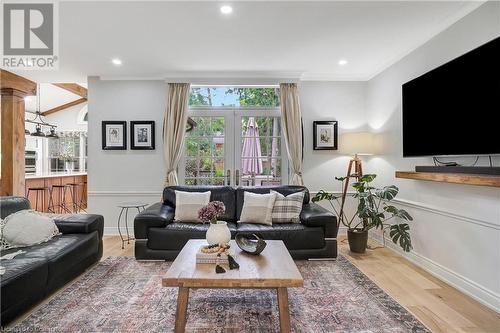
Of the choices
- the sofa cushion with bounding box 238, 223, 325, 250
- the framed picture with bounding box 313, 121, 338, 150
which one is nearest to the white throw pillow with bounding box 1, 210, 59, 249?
the sofa cushion with bounding box 238, 223, 325, 250

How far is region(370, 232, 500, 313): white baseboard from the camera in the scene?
241 cm

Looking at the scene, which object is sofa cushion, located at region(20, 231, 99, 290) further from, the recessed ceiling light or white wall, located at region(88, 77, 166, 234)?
the recessed ceiling light

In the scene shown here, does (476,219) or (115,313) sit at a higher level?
(476,219)

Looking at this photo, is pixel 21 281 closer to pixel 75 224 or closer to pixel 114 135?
pixel 75 224

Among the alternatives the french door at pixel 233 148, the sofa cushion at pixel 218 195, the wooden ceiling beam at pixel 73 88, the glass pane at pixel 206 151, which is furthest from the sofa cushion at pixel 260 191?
the wooden ceiling beam at pixel 73 88

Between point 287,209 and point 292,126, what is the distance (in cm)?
157

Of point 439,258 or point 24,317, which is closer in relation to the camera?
point 24,317

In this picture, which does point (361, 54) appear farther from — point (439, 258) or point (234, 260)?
point (234, 260)

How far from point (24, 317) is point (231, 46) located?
3.42m

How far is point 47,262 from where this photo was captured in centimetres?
239

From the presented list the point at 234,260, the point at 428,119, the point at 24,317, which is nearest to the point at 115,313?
the point at 24,317

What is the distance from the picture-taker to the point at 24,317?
7.20ft

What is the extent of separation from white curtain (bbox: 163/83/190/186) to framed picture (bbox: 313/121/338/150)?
2.23 metres

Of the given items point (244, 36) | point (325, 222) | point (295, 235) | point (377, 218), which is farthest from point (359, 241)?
point (244, 36)
